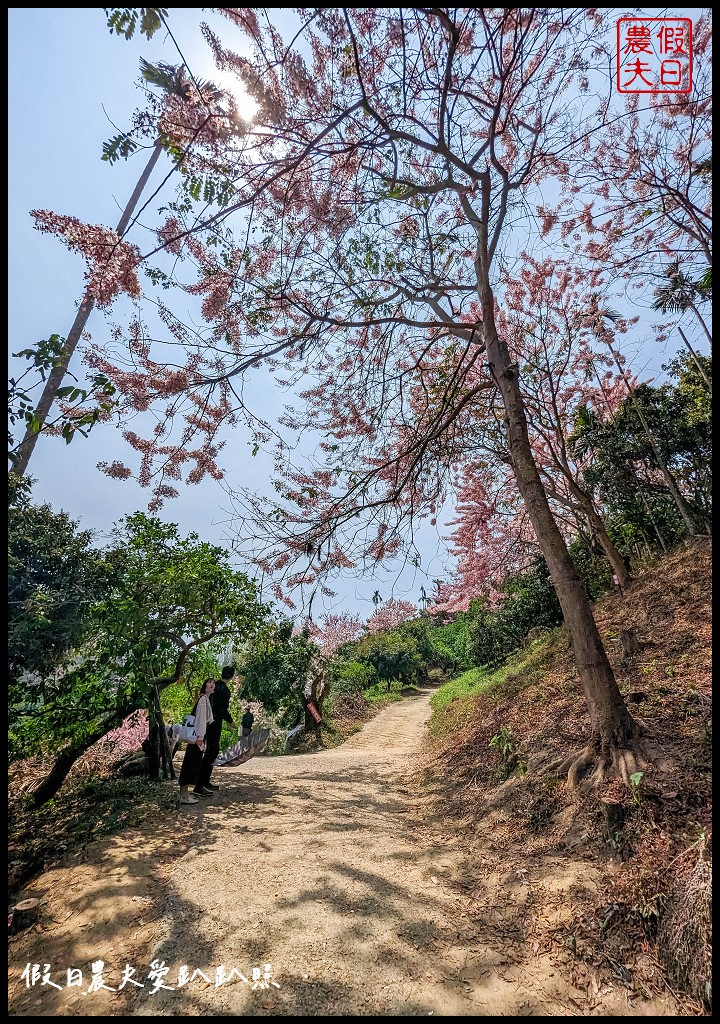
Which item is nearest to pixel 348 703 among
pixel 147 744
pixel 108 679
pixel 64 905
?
pixel 147 744

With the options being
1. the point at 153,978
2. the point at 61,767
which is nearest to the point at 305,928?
the point at 153,978

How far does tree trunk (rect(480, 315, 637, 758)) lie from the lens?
10.6ft

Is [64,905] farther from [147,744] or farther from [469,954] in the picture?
[147,744]

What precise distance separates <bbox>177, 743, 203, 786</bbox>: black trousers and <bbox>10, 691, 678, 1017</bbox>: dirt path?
2.69 feet

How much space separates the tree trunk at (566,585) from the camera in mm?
3236

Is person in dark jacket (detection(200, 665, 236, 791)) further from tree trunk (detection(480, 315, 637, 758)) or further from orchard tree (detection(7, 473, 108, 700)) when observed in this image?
tree trunk (detection(480, 315, 637, 758))

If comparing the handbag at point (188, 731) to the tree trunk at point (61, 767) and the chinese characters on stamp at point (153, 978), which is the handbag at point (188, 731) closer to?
the tree trunk at point (61, 767)

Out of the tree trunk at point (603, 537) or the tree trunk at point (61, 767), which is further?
the tree trunk at point (603, 537)

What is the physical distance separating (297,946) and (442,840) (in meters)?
1.98

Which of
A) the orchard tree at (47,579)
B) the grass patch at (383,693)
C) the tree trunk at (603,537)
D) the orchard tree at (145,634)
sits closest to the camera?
the orchard tree at (145,634)

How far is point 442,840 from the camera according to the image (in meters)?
3.68

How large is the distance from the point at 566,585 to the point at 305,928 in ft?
10.5

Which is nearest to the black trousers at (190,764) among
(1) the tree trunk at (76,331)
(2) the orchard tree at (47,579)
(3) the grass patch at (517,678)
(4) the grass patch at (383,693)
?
(2) the orchard tree at (47,579)

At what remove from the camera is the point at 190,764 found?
5016 mm
